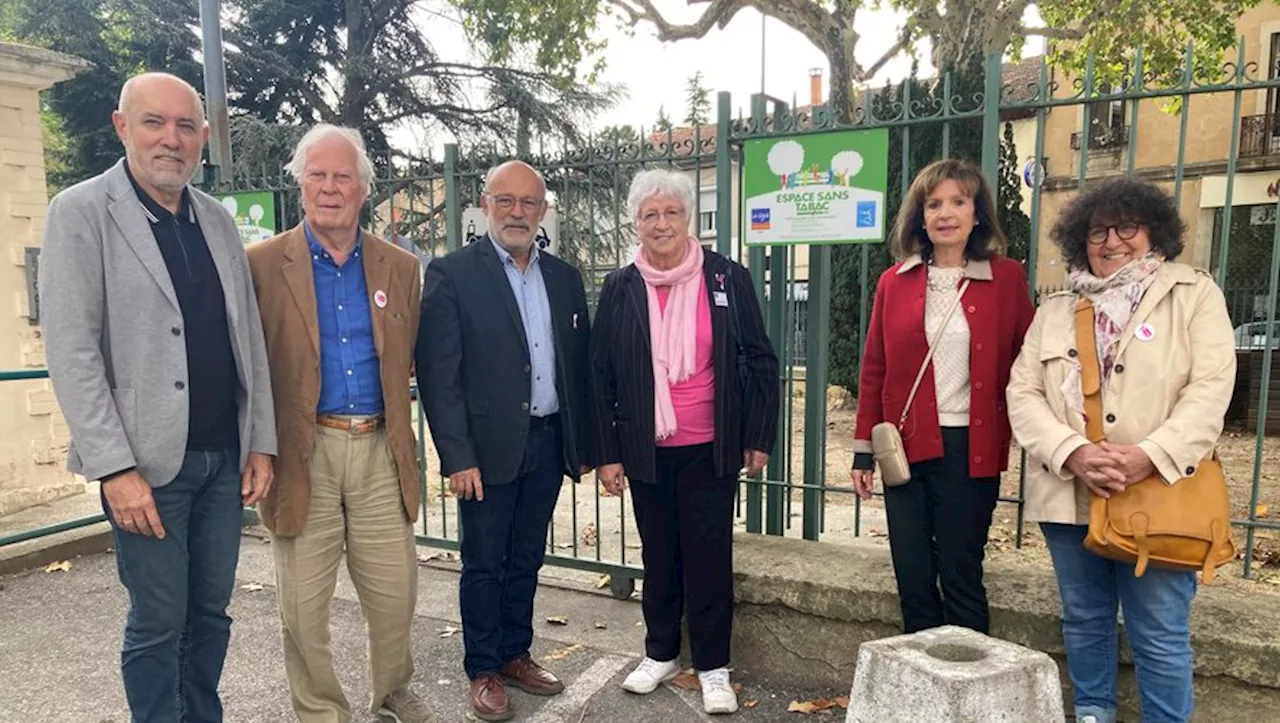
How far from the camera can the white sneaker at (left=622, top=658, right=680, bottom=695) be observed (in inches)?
128

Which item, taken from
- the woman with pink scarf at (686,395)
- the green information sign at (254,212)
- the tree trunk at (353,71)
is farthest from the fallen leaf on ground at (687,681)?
the tree trunk at (353,71)

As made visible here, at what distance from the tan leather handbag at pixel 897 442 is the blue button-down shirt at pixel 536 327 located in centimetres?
122

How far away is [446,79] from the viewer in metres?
15.1

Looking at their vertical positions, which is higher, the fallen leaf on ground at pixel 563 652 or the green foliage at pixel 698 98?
the green foliage at pixel 698 98

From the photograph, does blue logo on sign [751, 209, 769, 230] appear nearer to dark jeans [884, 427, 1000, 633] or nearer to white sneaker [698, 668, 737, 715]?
dark jeans [884, 427, 1000, 633]

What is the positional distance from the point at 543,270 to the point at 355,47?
44.4ft

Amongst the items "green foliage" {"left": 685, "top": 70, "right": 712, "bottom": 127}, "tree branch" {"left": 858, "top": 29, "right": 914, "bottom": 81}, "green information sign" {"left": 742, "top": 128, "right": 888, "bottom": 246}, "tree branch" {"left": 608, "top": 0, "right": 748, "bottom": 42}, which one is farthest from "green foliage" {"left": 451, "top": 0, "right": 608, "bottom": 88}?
"green foliage" {"left": 685, "top": 70, "right": 712, "bottom": 127}

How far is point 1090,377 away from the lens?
242 centimetres

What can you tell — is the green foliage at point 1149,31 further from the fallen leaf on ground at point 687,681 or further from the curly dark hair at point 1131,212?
the fallen leaf on ground at point 687,681

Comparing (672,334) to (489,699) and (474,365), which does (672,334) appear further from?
(489,699)

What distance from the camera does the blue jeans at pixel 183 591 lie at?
231cm

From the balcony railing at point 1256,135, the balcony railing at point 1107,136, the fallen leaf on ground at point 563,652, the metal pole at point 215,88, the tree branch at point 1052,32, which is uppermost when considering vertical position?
the tree branch at point 1052,32

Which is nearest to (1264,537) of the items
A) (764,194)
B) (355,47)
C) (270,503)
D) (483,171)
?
(764,194)

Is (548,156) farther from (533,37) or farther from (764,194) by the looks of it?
(533,37)
